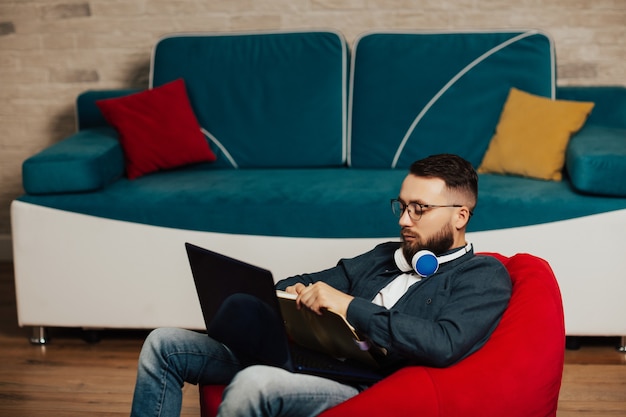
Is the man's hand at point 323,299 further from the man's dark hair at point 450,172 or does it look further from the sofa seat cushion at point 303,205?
the sofa seat cushion at point 303,205

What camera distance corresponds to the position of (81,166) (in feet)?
10.1

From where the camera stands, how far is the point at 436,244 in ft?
6.41

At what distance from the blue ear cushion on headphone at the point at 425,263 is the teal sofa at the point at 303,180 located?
3.45ft

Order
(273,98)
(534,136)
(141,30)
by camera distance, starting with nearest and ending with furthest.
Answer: (534,136) → (273,98) → (141,30)

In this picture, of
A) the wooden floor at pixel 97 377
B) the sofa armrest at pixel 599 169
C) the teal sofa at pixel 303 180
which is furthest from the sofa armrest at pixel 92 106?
the sofa armrest at pixel 599 169

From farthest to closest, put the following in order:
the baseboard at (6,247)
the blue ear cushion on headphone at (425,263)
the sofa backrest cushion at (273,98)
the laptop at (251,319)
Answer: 1. the baseboard at (6,247)
2. the sofa backrest cushion at (273,98)
3. the blue ear cushion on headphone at (425,263)
4. the laptop at (251,319)

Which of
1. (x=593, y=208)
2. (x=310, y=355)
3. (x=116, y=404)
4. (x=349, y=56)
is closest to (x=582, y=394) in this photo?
(x=593, y=208)

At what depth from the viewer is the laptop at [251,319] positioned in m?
1.67

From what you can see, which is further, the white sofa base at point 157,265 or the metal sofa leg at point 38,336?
the metal sofa leg at point 38,336

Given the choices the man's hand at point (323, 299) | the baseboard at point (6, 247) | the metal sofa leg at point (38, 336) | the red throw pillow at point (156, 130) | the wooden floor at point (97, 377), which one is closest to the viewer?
the man's hand at point (323, 299)

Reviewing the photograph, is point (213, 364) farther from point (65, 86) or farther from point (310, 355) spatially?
point (65, 86)

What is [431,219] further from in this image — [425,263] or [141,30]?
[141,30]

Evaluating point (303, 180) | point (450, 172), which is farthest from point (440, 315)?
point (303, 180)

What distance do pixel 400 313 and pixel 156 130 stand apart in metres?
1.91
